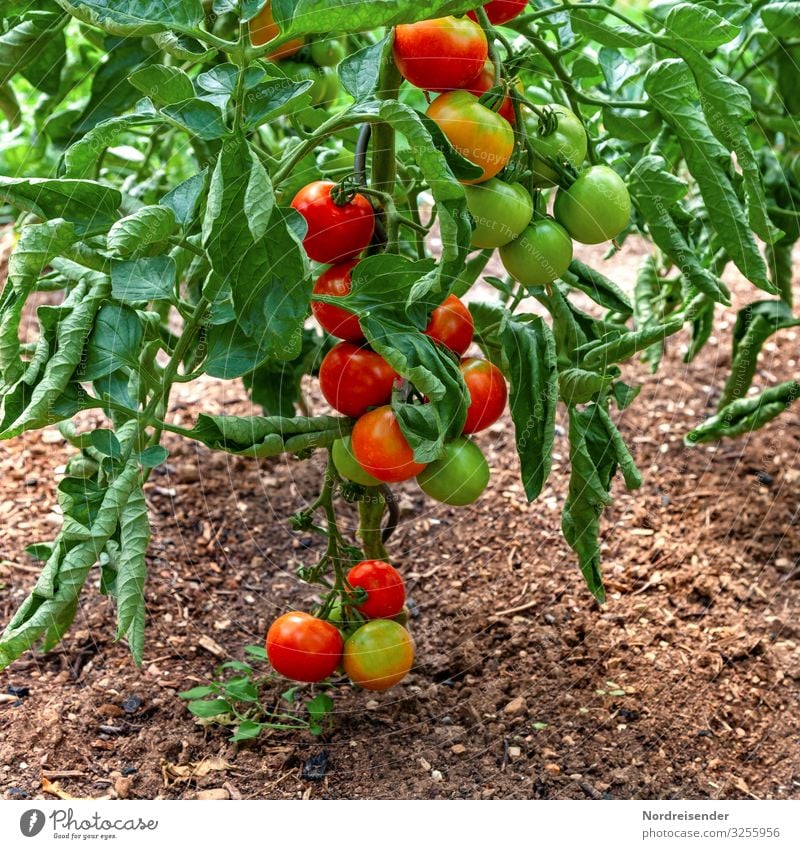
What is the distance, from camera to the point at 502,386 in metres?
1.14

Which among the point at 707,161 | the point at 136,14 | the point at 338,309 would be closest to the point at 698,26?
the point at 707,161

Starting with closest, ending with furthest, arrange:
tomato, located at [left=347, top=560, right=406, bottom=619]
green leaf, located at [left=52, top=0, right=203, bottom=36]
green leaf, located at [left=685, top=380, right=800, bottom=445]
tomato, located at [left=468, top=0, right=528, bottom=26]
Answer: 1. green leaf, located at [left=52, top=0, right=203, bottom=36]
2. tomato, located at [left=468, top=0, right=528, bottom=26]
3. tomato, located at [left=347, top=560, right=406, bottom=619]
4. green leaf, located at [left=685, top=380, right=800, bottom=445]

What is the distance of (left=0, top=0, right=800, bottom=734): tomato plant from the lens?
90 cm

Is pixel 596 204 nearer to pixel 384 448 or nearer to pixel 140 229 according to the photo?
pixel 384 448

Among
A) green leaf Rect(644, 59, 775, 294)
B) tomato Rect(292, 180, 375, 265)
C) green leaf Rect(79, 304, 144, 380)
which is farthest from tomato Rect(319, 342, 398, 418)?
green leaf Rect(644, 59, 775, 294)

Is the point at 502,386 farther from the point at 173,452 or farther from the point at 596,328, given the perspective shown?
the point at 173,452

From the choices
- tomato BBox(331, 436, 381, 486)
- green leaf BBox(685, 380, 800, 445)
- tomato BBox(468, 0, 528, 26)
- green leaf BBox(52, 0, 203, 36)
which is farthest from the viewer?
green leaf BBox(685, 380, 800, 445)

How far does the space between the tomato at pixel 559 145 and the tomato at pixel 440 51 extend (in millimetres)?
127

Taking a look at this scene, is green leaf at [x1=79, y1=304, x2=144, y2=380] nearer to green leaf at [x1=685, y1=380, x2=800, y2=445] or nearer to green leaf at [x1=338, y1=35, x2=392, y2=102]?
green leaf at [x1=338, y1=35, x2=392, y2=102]

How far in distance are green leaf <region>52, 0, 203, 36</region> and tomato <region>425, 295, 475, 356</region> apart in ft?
1.32

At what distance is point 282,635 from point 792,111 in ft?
4.03

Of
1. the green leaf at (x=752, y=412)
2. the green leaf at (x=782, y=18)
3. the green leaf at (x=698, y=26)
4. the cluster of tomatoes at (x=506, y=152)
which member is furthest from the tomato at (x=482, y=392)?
the green leaf at (x=782, y=18)

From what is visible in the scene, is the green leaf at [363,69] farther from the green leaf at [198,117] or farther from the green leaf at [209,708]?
the green leaf at [209,708]
